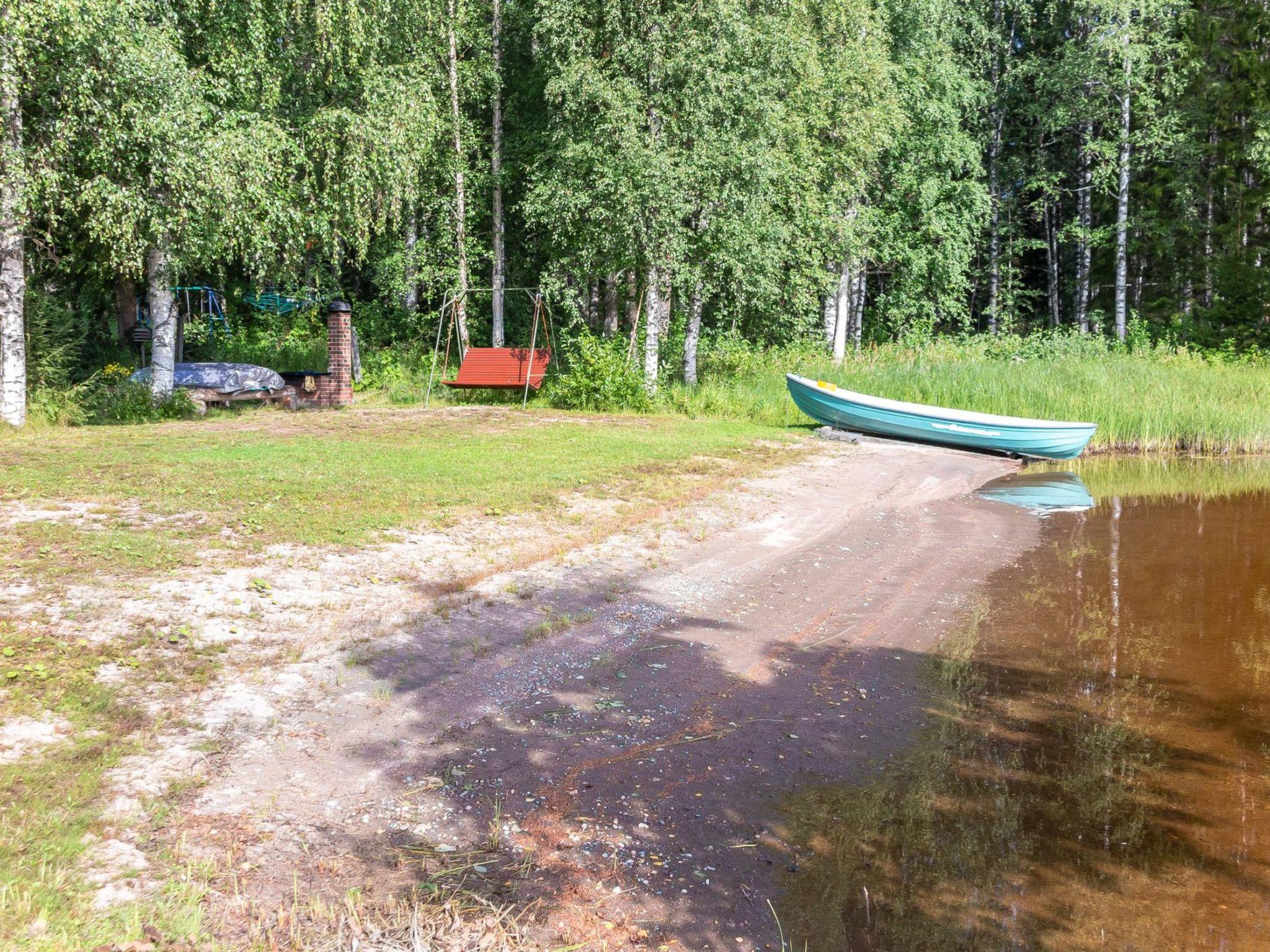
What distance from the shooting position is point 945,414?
16734 millimetres

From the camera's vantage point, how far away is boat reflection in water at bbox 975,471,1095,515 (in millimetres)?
13203

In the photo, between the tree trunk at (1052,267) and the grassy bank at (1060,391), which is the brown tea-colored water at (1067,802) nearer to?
the grassy bank at (1060,391)

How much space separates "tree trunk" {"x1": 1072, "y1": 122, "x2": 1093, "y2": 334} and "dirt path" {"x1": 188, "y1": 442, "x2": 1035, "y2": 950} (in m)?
26.3

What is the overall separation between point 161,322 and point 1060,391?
54.0 ft

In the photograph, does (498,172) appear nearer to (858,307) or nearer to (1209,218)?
(858,307)

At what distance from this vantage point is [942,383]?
19.8m

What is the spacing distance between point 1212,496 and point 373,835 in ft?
45.2

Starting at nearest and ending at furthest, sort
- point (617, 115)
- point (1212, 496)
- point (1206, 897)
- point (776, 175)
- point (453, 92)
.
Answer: point (1206, 897) → point (1212, 496) → point (617, 115) → point (776, 175) → point (453, 92)

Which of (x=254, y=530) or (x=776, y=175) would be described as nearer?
(x=254, y=530)

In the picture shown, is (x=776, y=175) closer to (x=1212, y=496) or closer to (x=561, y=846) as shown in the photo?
(x=1212, y=496)

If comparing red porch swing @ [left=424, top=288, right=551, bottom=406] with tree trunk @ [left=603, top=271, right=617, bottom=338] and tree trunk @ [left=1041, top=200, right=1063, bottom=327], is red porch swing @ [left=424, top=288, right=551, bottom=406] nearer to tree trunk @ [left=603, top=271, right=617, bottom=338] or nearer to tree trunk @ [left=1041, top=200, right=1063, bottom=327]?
tree trunk @ [left=603, top=271, right=617, bottom=338]

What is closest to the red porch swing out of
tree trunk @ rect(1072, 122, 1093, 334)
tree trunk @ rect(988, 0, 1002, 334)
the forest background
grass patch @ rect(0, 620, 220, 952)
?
the forest background

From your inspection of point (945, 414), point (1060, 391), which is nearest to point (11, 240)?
point (945, 414)

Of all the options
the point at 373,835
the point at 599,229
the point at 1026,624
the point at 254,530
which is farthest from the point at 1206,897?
the point at 599,229
